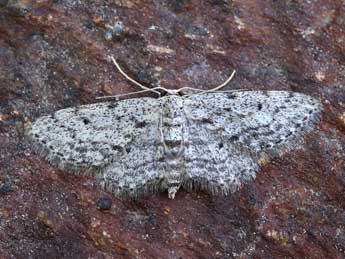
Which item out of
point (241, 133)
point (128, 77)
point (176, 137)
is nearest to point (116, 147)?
point (176, 137)

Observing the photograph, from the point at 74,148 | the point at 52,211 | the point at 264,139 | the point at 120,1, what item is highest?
the point at 120,1

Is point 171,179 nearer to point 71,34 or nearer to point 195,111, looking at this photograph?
point 195,111

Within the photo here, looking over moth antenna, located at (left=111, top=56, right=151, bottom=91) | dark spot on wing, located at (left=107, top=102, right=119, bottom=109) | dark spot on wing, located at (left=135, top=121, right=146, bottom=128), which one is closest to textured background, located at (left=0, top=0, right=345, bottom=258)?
moth antenna, located at (left=111, top=56, right=151, bottom=91)

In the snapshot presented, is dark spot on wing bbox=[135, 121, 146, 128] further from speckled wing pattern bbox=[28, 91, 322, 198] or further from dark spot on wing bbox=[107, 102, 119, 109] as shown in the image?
dark spot on wing bbox=[107, 102, 119, 109]

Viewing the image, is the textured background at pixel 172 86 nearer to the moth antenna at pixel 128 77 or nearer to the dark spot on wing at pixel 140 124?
the moth antenna at pixel 128 77

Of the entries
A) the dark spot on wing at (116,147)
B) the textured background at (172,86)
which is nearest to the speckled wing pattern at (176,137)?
the dark spot on wing at (116,147)

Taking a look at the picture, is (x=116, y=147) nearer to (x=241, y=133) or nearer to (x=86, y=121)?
(x=86, y=121)

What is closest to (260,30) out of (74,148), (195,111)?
(195,111)

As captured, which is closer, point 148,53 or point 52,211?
point 52,211
